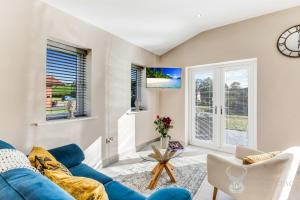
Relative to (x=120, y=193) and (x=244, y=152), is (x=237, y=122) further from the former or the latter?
(x=120, y=193)

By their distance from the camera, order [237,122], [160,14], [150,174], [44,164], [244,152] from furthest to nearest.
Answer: [237,122], [160,14], [150,174], [244,152], [44,164]

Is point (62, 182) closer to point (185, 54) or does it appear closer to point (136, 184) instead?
point (136, 184)

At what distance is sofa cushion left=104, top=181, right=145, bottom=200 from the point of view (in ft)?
5.11

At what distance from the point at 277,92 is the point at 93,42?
10.9 feet

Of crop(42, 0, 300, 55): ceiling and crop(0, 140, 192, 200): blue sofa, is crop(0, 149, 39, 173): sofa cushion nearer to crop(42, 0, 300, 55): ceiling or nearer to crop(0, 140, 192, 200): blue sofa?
crop(0, 140, 192, 200): blue sofa

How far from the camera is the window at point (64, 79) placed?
269 cm

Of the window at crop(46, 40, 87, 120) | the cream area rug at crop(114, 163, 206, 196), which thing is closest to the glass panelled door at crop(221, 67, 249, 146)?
the cream area rug at crop(114, 163, 206, 196)

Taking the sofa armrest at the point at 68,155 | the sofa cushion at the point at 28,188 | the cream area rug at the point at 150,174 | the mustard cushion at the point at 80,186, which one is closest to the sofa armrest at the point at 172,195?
the mustard cushion at the point at 80,186

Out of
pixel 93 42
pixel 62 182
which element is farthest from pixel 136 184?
pixel 93 42

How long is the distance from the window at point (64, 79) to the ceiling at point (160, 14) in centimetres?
Answer: 56

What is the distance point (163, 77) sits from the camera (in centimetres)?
465

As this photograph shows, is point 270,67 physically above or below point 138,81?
above

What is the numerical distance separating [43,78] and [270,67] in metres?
3.73

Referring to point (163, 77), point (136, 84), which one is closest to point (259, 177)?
point (163, 77)
